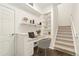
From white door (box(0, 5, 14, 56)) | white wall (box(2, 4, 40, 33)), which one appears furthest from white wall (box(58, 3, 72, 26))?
white door (box(0, 5, 14, 56))

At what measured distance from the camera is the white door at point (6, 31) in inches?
95.6

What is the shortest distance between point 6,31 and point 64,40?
1.92m

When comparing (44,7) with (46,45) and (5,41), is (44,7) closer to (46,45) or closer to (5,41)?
(46,45)

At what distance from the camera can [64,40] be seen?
3.24 metres

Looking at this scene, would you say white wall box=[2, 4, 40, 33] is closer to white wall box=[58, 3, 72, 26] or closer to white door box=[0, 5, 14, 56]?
white door box=[0, 5, 14, 56]

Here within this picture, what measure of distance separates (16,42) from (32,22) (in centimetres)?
90

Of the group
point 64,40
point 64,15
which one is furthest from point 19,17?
point 64,40

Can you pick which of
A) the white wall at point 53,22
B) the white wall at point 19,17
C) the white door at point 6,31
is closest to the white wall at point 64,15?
the white wall at point 53,22

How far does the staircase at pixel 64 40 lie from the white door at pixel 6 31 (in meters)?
1.57

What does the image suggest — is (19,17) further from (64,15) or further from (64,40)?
(64,40)

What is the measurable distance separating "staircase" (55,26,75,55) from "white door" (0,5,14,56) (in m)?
1.57

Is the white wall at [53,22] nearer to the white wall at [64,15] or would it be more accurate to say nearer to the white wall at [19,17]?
the white wall at [64,15]

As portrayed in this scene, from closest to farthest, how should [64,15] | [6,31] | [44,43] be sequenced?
[6,31] < [44,43] < [64,15]

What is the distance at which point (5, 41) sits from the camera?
8.43 feet
